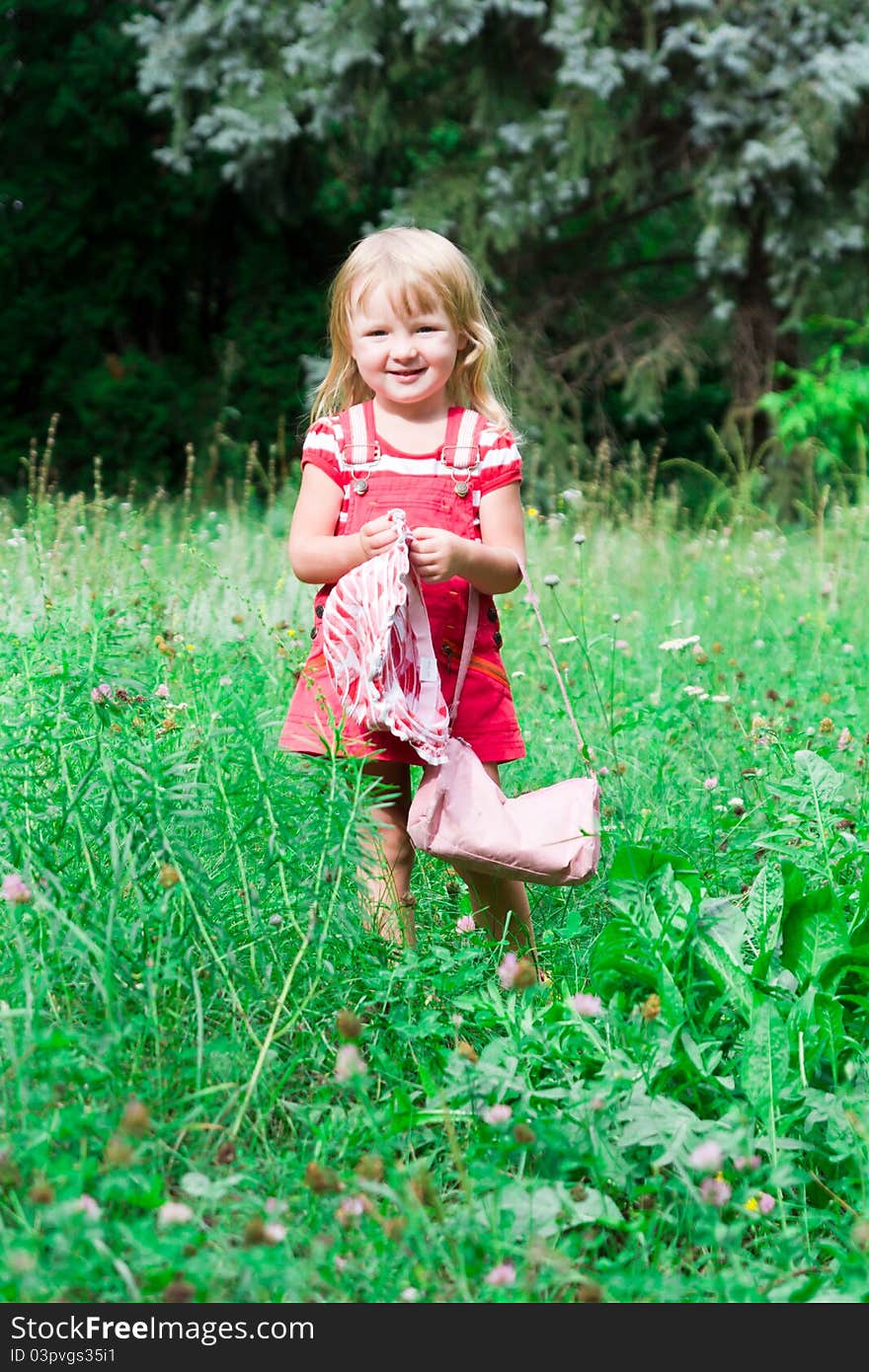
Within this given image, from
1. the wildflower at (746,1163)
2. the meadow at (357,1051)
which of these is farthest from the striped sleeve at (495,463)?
the wildflower at (746,1163)

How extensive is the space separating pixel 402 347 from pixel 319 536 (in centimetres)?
41

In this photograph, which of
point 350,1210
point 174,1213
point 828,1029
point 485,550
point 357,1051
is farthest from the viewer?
point 485,550

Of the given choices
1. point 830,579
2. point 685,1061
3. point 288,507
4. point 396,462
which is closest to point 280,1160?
point 685,1061

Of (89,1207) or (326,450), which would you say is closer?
(89,1207)

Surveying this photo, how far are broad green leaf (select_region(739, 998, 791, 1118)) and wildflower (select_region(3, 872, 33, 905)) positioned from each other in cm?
111

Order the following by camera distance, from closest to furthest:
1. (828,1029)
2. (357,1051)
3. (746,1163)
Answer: (746,1163)
(357,1051)
(828,1029)

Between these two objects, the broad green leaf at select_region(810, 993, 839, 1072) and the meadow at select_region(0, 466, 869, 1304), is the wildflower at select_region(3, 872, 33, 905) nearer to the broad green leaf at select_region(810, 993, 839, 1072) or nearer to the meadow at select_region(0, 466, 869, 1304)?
the meadow at select_region(0, 466, 869, 1304)

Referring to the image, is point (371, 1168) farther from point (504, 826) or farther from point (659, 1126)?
point (504, 826)

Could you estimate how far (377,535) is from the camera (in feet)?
8.08

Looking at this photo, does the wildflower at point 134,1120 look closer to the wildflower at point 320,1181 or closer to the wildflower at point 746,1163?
the wildflower at point 320,1181

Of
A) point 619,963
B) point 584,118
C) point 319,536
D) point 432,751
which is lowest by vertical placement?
point 619,963

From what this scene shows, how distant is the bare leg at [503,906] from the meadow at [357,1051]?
8cm

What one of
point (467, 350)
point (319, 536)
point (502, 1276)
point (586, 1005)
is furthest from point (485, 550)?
point (502, 1276)

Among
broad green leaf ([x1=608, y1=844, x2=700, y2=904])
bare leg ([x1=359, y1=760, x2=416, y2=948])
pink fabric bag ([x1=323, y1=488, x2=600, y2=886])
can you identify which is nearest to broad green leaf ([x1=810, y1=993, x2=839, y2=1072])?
broad green leaf ([x1=608, y1=844, x2=700, y2=904])
